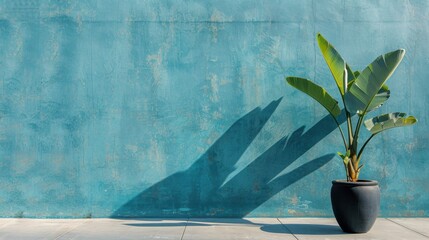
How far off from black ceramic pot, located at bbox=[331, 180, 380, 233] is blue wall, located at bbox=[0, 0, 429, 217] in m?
1.18

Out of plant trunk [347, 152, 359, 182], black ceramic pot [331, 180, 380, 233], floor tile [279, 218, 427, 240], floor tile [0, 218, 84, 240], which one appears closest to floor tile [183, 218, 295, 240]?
floor tile [279, 218, 427, 240]

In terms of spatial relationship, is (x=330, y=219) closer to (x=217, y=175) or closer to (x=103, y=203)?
(x=217, y=175)

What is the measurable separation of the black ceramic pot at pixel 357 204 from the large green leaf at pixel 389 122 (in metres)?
0.72

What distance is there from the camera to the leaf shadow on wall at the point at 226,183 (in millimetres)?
7238

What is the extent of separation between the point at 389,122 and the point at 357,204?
111 cm

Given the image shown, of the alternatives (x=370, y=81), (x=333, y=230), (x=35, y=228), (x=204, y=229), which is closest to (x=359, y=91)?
(x=370, y=81)

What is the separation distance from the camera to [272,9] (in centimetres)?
744

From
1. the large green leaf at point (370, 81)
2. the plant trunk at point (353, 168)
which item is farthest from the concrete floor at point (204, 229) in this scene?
the large green leaf at point (370, 81)

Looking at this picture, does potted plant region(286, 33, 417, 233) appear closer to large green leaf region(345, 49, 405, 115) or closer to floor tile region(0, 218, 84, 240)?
large green leaf region(345, 49, 405, 115)

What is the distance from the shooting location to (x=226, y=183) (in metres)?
7.27

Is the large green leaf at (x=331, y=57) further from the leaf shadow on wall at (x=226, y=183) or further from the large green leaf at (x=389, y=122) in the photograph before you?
the leaf shadow on wall at (x=226, y=183)

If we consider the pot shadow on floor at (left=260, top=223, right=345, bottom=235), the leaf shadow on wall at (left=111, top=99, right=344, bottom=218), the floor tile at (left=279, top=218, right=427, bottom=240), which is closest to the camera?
the floor tile at (left=279, top=218, right=427, bottom=240)

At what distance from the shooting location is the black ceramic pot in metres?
5.98

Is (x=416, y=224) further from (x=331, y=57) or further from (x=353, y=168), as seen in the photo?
(x=331, y=57)
